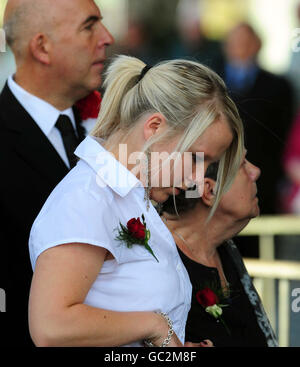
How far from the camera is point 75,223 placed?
1688 millimetres

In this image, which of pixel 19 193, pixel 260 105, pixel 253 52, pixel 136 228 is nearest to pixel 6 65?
pixel 19 193

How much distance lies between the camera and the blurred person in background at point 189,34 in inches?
239

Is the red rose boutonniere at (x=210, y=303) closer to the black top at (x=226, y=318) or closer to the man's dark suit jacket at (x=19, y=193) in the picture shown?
the black top at (x=226, y=318)

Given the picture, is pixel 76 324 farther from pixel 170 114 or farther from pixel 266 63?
pixel 266 63

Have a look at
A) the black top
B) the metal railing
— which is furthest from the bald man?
the metal railing

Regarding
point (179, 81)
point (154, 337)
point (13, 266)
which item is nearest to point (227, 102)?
point (179, 81)

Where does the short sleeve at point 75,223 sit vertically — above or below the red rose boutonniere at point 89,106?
below

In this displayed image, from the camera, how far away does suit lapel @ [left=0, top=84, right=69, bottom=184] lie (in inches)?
103

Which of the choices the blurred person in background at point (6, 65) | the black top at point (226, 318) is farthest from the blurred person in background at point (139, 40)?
the black top at point (226, 318)

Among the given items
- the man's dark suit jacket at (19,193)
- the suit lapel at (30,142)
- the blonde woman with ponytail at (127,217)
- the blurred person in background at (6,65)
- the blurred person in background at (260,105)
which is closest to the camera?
the blonde woman with ponytail at (127,217)

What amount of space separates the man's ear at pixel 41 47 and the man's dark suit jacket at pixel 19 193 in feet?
0.59

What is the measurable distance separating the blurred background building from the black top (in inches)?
46.3

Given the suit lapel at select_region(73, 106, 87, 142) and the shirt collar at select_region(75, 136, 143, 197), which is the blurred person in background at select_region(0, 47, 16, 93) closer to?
the suit lapel at select_region(73, 106, 87, 142)
